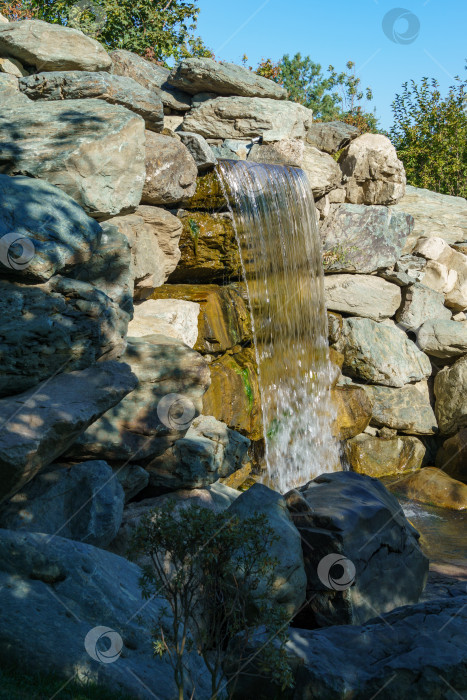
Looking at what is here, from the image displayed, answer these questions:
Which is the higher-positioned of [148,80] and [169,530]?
[148,80]

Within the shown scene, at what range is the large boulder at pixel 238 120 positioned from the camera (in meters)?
13.5

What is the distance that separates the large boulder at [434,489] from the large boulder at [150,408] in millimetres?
Answer: 6012

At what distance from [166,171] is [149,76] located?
4.56 metres

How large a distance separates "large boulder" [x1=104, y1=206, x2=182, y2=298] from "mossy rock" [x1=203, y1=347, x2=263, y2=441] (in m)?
1.57

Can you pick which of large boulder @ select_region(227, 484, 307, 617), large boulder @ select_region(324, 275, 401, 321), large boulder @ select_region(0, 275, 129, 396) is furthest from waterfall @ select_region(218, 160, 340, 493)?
large boulder @ select_region(0, 275, 129, 396)

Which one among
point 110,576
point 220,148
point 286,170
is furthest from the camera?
point 220,148

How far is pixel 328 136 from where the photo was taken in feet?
49.8

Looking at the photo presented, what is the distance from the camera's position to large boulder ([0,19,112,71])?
32.4ft

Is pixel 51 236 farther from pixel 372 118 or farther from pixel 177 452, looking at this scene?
pixel 372 118

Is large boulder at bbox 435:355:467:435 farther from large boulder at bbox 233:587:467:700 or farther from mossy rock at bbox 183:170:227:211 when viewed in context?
large boulder at bbox 233:587:467:700

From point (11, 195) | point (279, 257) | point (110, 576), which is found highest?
point (11, 195)

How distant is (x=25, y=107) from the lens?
7.77 meters

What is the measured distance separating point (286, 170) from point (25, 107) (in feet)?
18.4

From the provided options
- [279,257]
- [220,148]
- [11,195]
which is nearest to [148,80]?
[220,148]
